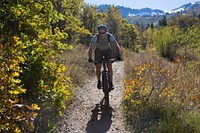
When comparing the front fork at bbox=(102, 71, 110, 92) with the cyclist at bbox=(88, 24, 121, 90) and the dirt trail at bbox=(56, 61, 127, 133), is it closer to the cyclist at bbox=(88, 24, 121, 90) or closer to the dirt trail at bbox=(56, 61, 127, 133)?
the cyclist at bbox=(88, 24, 121, 90)

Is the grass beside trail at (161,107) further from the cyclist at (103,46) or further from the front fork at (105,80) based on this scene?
the cyclist at (103,46)

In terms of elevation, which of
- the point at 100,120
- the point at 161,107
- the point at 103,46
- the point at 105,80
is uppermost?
A: the point at 103,46

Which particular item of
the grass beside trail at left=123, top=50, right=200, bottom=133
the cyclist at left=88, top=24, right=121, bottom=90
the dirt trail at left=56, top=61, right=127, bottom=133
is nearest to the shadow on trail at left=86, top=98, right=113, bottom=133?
the dirt trail at left=56, top=61, right=127, bottom=133

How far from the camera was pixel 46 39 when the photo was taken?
425cm

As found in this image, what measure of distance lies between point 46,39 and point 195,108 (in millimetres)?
3370

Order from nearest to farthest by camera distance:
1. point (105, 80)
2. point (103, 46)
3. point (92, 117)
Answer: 1. point (92, 117)
2. point (105, 80)
3. point (103, 46)

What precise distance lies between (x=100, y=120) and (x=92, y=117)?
0.84ft

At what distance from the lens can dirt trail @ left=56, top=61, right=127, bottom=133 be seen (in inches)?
202

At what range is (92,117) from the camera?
572 centimetres

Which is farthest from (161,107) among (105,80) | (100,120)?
(105,80)

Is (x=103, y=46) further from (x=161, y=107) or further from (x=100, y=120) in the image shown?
(x=161, y=107)

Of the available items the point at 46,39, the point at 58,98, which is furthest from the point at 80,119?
the point at 46,39

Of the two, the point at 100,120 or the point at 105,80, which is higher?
the point at 105,80

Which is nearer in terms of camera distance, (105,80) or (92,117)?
(92,117)
